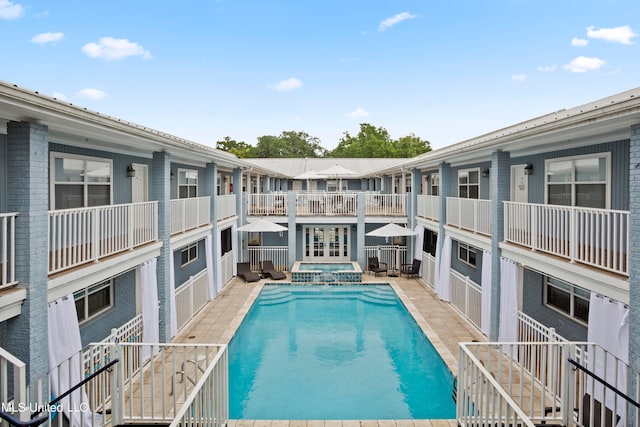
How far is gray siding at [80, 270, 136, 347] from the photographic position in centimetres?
975

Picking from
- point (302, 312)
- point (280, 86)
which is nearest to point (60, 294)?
point (302, 312)

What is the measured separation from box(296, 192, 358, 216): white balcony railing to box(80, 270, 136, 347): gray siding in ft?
38.5

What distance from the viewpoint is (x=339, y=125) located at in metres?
81.6

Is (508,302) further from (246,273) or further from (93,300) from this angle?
(246,273)

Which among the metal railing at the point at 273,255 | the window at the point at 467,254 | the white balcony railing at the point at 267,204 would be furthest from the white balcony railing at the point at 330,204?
the window at the point at 467,254

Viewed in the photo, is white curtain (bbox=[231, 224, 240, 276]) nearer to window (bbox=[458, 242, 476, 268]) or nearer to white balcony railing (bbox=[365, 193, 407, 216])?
white balcony railing (bbox=[365, 193, 407, 216])

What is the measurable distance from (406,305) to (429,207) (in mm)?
4920

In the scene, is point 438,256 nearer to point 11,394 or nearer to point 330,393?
point 330,393

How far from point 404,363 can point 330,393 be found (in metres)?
2.67

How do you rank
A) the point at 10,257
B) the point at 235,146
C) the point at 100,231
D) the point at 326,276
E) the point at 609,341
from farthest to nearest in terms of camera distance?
the point at 235,146 → the point at 326,276 → the point at 100,231 → the point at 609,341 → the point at 10,257

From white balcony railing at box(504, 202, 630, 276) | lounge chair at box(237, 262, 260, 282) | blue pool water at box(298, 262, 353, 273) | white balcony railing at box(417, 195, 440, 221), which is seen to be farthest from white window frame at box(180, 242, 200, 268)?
white balcony railing at box(504, 202, 630, 276)

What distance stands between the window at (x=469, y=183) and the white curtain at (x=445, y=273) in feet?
6.75

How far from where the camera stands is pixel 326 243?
79.2 ft

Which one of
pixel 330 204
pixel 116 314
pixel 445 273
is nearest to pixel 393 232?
pixel 330 204
